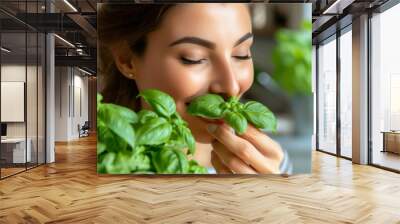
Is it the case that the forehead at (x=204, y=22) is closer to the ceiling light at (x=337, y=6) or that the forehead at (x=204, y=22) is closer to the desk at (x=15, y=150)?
the ceiling light at (x=337, y=6)

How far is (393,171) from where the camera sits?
23.7ft

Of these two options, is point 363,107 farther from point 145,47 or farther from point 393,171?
point 145,47

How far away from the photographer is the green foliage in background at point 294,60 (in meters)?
6.10

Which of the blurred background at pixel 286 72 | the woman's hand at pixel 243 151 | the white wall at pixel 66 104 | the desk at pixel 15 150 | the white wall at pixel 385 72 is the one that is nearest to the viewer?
the woman's hand at pixel 243 151

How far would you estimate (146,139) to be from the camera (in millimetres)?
5621

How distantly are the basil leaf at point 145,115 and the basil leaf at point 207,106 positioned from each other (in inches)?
20.6

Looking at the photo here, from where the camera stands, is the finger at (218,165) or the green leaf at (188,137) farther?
the finger at (218,165)

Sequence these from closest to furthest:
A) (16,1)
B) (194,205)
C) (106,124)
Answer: (194,205) → (106,124) → (16,1)

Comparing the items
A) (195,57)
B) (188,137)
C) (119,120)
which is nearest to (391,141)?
(188,137)

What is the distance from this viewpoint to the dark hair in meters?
5.96

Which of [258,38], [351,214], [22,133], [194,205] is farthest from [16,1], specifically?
[351,214]

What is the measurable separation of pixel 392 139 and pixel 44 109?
22.3 feet

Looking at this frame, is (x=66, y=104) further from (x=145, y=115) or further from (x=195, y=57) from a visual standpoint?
(x=195, y=57)

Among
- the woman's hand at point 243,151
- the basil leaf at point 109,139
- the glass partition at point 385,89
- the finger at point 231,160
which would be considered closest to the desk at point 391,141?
the glass partition at point 385,89
